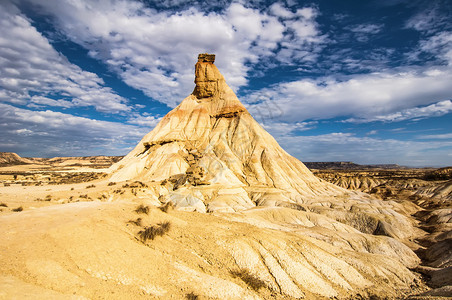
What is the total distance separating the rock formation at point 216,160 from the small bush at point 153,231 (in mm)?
17716

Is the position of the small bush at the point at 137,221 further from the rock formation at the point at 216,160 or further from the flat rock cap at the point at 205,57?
the flat rock cap at the point at 205,57

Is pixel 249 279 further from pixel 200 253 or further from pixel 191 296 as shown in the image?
pixel 191 296

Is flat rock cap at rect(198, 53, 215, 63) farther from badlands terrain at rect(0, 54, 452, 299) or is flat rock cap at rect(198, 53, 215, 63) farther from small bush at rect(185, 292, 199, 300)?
small bush at rect(185, 292, 199, 300)

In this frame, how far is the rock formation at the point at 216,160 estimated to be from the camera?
3381 centimetres

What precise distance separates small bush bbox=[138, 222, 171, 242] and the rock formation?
17.7 m

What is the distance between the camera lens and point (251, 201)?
3400cm

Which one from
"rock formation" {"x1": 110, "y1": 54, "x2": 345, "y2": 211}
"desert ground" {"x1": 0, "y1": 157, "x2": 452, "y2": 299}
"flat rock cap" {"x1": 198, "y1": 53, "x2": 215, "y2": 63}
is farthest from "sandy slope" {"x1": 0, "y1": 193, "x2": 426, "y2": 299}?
"flat rock cap" {"x1": 198, "y1": 53, "x2": 215, "y2": 63}

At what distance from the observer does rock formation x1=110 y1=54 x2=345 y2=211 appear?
3381cm

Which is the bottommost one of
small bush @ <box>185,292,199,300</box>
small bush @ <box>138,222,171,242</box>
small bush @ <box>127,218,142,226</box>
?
small bush @ <box>185,292,199,300</box>

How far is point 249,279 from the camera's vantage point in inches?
391

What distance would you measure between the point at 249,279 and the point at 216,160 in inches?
1245

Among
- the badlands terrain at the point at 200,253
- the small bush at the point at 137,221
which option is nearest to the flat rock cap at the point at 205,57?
the badlands terrain at the point at 200,253

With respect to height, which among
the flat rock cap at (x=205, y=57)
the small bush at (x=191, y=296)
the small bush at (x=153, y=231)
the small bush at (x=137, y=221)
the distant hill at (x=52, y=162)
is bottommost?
the distant hill at (x=52, y=162)

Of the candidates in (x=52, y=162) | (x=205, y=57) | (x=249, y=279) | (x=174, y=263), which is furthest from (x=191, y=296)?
(x=52, y=162)
